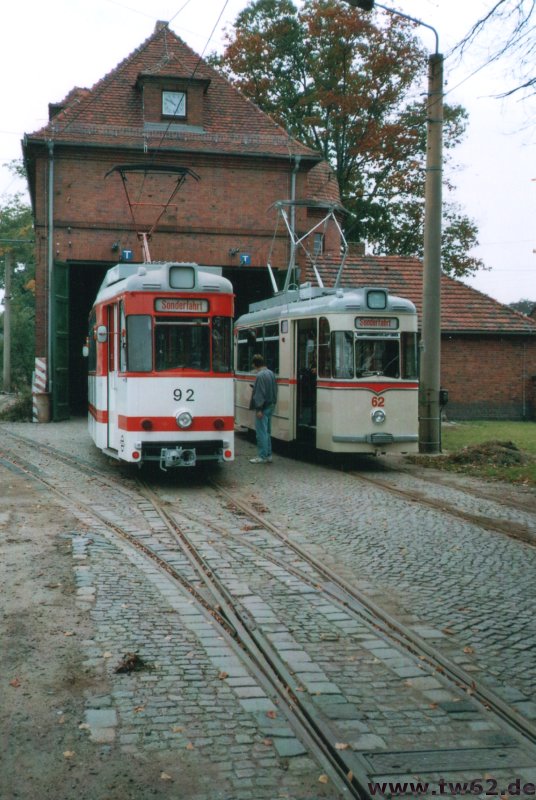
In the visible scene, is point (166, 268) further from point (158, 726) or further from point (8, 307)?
point (8, 307)

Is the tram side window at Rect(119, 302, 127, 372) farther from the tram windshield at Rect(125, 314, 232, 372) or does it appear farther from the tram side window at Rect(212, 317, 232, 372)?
the tram side window at Rect(212, 317, 232, 372)

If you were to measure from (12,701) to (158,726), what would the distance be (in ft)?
3.00

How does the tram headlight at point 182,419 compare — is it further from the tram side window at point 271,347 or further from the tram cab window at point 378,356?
the tram side window at point 271,347

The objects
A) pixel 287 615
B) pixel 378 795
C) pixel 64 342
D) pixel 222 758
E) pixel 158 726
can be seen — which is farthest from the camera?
pixel 64 342

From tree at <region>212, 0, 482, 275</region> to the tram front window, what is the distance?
28.2 m

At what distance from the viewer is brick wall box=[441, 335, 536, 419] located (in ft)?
105

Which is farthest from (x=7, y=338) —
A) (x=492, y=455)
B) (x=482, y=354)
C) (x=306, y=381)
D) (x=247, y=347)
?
(x=492, y=455)

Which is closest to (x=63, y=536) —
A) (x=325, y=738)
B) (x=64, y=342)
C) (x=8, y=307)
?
(x=325, y=738)

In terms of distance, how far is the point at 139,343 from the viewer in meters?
13.9

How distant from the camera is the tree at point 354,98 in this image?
40.3 meters

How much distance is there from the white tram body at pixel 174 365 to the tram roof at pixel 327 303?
3.09 m

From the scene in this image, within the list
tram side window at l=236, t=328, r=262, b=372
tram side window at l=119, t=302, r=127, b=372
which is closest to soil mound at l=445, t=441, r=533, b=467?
tram side window at l=236, t=328, r=262, b=372

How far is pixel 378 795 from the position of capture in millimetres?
4219

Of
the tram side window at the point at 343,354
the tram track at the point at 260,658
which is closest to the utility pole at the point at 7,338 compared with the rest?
the tram side window at the point at 343,354
